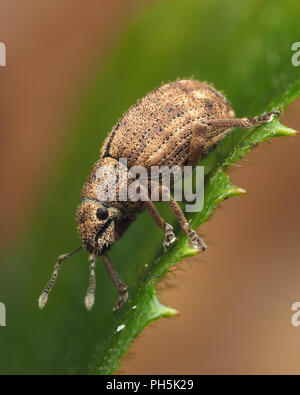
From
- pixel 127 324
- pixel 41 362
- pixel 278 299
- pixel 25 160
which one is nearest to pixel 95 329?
pixel 41 362

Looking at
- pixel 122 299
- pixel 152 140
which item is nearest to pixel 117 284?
pixel 122 299

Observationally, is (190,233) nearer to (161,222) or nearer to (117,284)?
(161,222)

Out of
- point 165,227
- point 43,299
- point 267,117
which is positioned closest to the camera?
point 267,117

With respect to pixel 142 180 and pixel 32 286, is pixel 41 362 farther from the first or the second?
pixel 142 180

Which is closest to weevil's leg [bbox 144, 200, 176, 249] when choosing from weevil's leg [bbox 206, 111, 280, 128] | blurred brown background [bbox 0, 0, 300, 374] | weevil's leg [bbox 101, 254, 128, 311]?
weevil's leg [bbox 101, 254, 128, 311]

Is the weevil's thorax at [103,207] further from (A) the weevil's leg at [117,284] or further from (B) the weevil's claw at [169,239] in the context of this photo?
(B) the weevil's claw at [169,239]

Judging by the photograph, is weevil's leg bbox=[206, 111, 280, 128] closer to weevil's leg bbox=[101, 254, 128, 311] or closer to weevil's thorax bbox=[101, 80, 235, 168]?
weevil's thorax bbox=[101, 80, 235, 168]
